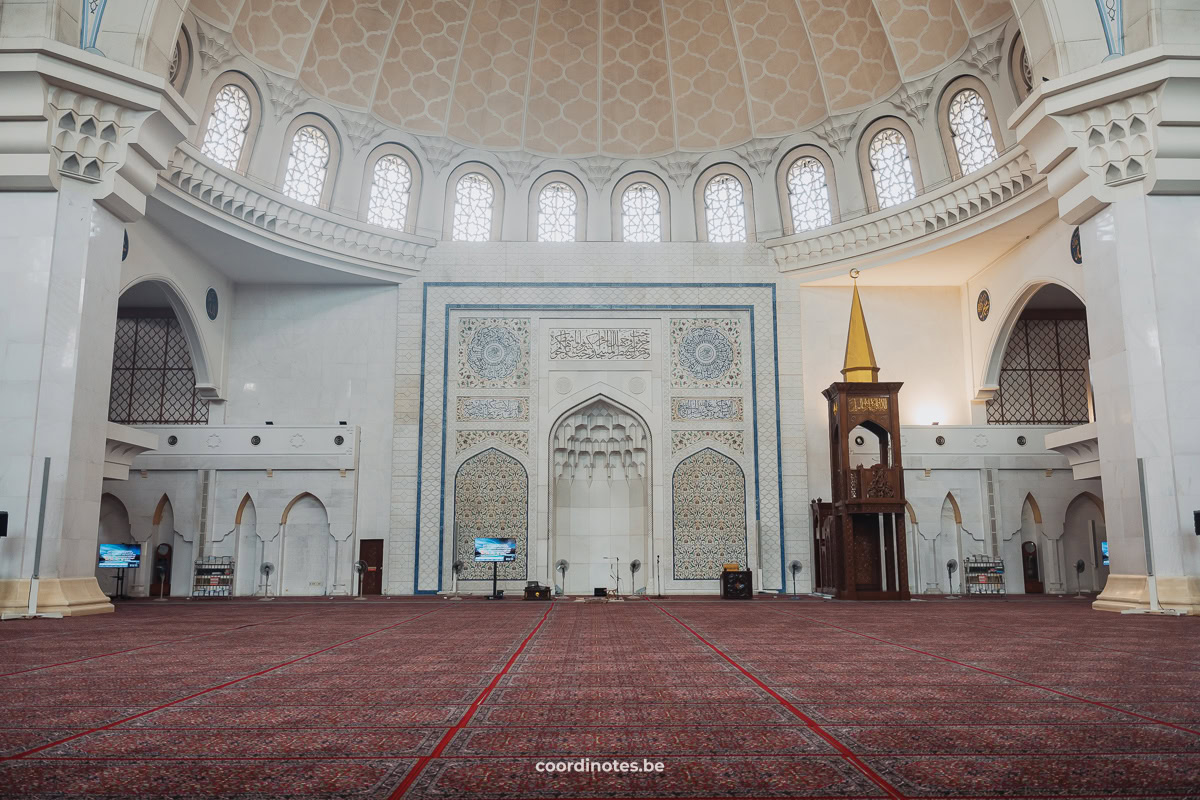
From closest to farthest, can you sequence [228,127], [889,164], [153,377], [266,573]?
[228,127] < [266,573] < [889,164] < [153,377]

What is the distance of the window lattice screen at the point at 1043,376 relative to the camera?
12266 mm

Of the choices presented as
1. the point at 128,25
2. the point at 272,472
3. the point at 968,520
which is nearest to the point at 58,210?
the point at 128,25

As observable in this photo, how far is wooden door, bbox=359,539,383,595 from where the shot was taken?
11539 mm

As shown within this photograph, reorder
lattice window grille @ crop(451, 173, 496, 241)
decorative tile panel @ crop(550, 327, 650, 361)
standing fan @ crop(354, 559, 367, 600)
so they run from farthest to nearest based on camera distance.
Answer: lattice window grille @ crop(451, 173, 496, 241) → decorative tile panel @ crop(550, 327, 650, 361) → standing fan @ crop(354, 559, 367, 600)

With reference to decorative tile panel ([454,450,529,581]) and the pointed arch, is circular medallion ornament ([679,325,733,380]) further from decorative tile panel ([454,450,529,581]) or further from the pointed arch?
the pointed arch

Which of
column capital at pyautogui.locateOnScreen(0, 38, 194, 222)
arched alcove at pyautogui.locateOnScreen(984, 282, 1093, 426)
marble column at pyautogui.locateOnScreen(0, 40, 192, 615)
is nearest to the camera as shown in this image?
marble column at pyautogui.locateOnScreen(0, 40, 192, 615)

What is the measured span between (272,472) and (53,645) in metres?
7.55

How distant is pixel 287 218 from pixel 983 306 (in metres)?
9.19

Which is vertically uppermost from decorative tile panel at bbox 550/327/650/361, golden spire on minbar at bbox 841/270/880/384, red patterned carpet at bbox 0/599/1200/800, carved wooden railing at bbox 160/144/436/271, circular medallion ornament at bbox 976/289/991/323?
carved wooden railing at bbox 160/144/436/271

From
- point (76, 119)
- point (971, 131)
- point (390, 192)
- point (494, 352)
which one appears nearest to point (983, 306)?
point (971, 131)

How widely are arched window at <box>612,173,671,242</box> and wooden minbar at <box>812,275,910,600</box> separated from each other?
126 inches

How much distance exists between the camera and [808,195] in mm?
12508

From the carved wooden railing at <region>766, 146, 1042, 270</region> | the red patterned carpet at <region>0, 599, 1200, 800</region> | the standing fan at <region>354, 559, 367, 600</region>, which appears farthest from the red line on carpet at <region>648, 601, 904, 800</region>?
the standing fan at <region>354, 559, 367, 600</region>

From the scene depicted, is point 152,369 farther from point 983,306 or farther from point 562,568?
point 983,306
